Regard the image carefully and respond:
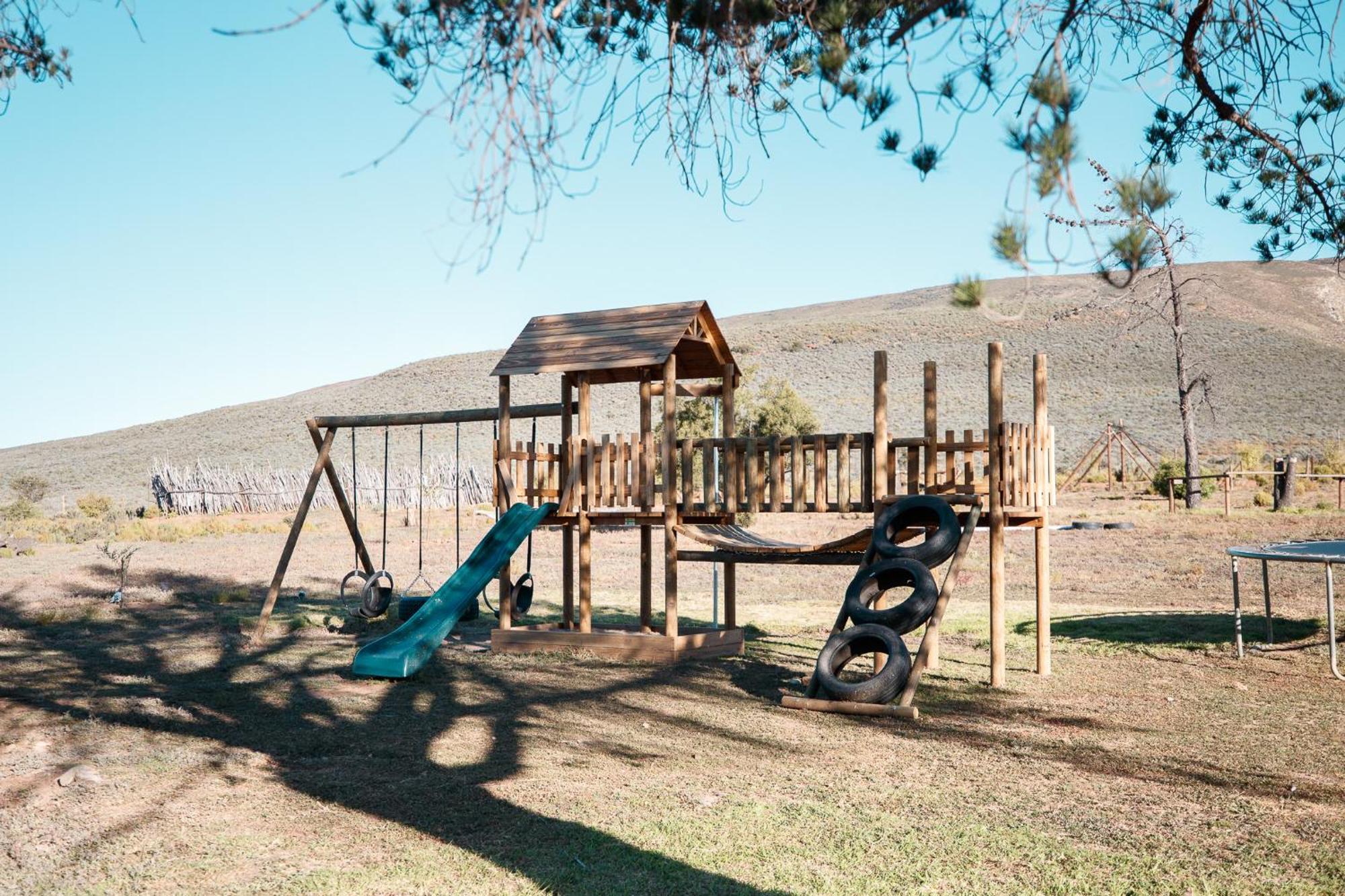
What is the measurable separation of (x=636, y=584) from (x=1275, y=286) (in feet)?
238

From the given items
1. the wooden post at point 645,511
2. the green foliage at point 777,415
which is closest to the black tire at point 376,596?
the wooden post at point 645,511

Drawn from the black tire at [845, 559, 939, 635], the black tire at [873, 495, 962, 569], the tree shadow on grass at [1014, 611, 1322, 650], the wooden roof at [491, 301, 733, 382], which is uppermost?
the wooden roof at [491, 301, 733, 382]

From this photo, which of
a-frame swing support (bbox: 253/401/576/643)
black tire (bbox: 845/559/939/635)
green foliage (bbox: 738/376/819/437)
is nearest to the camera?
black tire (bbox: 845/559/939/635)

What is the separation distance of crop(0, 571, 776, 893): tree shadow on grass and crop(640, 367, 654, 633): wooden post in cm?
138

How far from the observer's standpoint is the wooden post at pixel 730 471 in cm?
1031

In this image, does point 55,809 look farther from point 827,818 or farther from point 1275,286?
point 1275,286

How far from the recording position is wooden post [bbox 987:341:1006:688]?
8.86 meters

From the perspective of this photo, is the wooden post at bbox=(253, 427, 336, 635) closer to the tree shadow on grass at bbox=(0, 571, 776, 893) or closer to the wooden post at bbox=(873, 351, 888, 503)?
the tree shadow on grass at bbox=(0, 571, 776, 893)

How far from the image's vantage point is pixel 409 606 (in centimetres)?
1184

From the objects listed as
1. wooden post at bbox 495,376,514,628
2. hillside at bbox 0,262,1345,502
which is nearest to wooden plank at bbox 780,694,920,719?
wooden post at bbox 495,376,514,628

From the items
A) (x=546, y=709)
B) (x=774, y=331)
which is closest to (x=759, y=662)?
(x=546, y=709)

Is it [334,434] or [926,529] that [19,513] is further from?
[926,529]

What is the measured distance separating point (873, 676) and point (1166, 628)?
4.92m

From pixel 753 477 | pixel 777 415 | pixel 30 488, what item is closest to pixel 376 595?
pixel 753 477
